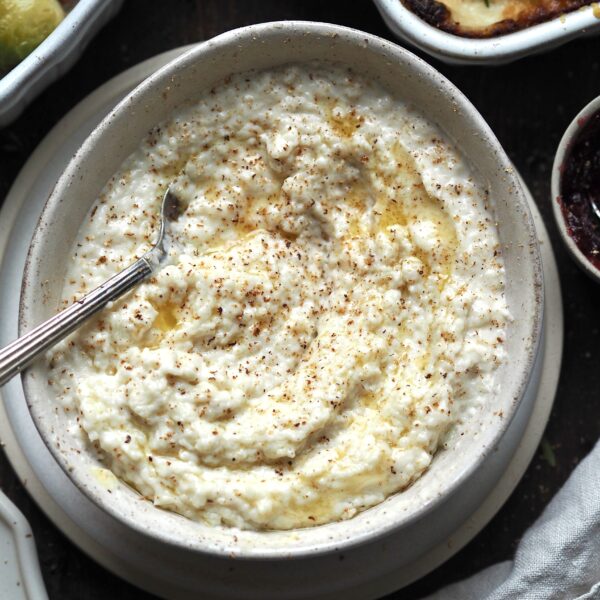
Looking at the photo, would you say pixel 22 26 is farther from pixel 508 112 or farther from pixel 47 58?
pixel 508 112

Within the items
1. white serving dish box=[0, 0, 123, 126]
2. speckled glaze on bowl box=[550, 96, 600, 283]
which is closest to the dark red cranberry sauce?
speckled glaze on bowl box=[550, 96, 600, 283]

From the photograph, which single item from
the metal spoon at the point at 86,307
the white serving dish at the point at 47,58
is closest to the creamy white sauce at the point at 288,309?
the metal spoon at the point at 86,307


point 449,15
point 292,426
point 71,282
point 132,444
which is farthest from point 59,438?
point 449,15

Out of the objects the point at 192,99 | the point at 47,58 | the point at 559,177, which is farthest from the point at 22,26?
the point at 559,177

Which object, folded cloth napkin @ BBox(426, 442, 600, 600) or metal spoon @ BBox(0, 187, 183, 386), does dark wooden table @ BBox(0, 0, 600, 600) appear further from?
metal spoon @ BBox(0, 187, 183, 386)

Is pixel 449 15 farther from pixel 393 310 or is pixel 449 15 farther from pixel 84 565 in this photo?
pixel 84 565

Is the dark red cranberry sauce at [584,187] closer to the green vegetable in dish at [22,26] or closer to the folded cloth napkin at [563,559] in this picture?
the folded cloth napkin at [563,559]
